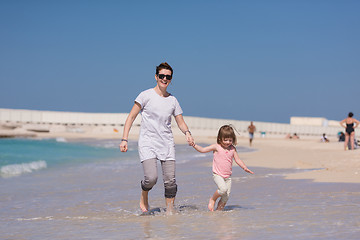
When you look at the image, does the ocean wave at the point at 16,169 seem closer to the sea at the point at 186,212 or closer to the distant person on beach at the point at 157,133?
the sea at the point at 186,212

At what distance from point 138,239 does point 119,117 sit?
169 ft

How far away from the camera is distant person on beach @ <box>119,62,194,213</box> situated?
19.5 feet

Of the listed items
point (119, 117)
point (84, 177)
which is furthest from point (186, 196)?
point (119, 117)

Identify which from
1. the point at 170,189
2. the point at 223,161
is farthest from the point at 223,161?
the point at 170,189

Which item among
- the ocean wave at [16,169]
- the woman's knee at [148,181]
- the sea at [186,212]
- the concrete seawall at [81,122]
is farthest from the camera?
the concrete seawall at [81,122]

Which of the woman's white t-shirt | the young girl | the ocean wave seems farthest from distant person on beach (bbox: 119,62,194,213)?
the ocean wave

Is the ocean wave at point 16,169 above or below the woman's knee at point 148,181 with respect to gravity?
below

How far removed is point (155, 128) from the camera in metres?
5.95

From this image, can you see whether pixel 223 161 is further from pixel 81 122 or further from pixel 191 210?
pixel 81 122

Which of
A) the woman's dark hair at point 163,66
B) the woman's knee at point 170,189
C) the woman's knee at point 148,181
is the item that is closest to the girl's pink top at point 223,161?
the woman's knee at point 170,189

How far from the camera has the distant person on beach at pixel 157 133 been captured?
5.93 meters

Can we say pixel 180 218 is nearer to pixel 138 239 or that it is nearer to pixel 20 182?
pixel 138 239

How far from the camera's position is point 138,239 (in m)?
4.28

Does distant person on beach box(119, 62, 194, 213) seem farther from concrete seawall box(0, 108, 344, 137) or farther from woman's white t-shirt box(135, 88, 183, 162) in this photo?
concrete seawall box(0, 108, 344, 137)
